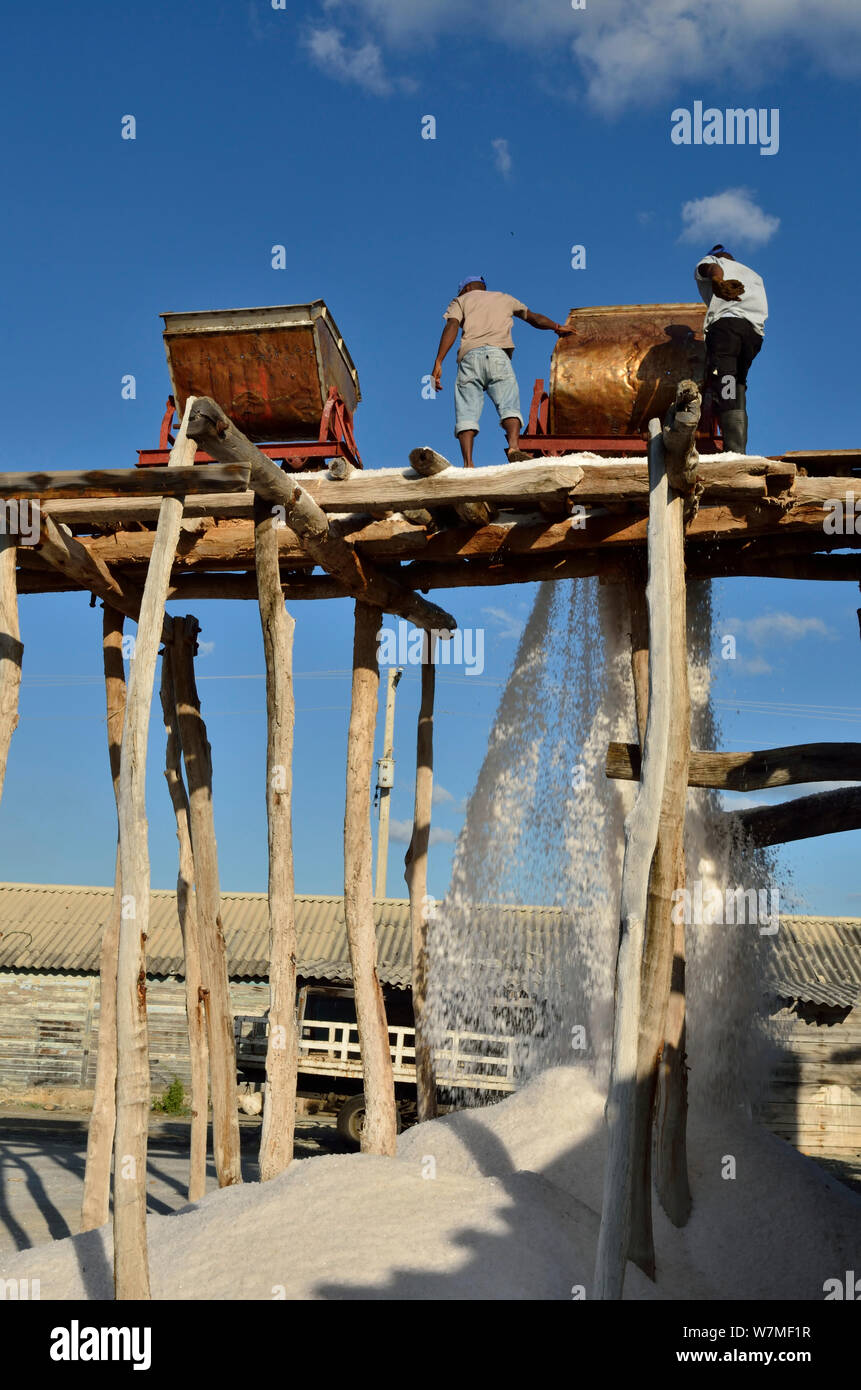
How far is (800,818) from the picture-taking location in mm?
6293

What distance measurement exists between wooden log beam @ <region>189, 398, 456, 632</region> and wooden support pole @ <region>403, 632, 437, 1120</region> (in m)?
0.82

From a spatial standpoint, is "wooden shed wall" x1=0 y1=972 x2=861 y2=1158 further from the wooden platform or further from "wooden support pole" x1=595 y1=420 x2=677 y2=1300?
"wooden support pole" x1=595 y1=420 x2=677 y2=1300

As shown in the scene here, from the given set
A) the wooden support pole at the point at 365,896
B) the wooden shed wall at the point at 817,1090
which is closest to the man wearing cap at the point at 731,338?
the wooden support pole at the point at 365,896

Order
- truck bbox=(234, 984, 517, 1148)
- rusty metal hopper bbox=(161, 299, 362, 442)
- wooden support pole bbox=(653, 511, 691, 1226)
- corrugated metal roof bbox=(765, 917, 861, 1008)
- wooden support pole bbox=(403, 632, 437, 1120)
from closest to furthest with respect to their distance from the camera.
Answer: wooden support pole bbox=(653, 511, 691, 1226), rusty metal hopper bbox=(161, 299, 362, 442), wooden support pole bbox=(403, 632, 437, 1120), truck bbox=(234, 984, 517, 1148), corrugated metal roof bbox=(765, 917, 861, 1008)

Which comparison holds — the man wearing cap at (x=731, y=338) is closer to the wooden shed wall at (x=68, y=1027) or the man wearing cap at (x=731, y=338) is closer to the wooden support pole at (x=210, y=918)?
the wooden support pole at (x=210, y=918)

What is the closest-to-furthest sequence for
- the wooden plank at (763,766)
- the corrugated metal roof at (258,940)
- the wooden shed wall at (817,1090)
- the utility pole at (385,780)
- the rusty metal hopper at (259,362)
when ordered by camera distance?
the wooden plank at (763,766)
the rusty metal hopper at (259,362)
the wooden shed wall at (817,1090)
the corrugated metal roof at (258,940)
the utility pole at (385,780)

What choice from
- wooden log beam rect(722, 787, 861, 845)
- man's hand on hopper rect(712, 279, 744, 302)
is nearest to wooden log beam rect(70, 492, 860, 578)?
wooden log beam rect(722, 787, 861, 845)

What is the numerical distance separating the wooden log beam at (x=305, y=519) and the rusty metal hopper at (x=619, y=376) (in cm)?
A: 151

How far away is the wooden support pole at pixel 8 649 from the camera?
5590 mm

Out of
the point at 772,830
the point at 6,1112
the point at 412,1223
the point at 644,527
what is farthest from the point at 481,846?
the point at 6,1112

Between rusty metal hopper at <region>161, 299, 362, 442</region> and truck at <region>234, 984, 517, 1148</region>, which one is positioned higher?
rusty metal hopper at <region>161, 299, 362, 442</region>

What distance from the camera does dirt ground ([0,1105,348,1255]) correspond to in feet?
26.5

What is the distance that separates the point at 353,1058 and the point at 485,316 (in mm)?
9574

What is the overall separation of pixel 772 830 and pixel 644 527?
1.95 metres
